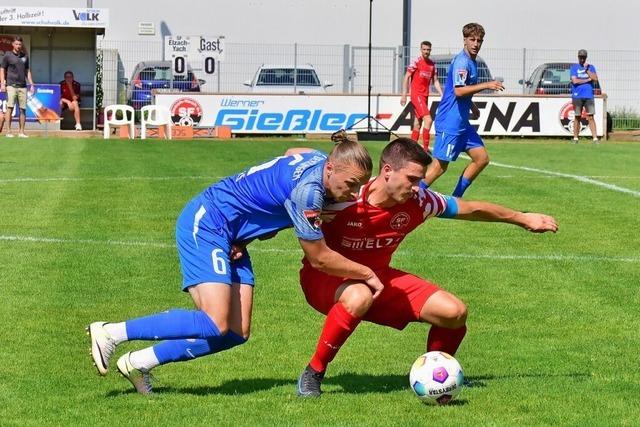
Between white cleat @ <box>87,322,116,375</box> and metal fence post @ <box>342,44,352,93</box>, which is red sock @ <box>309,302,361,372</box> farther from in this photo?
metal fence post @ <box>342,44,352,93</box>

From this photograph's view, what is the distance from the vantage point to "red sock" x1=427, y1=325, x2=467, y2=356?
6898 millimetres

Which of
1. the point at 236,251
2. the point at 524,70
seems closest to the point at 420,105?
the point at 524,70

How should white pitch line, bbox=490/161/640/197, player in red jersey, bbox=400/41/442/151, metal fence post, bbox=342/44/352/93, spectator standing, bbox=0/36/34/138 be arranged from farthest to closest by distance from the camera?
1. metal fence post, bbox=342/44/352/93
2. spectator standing, bbox=0/36/34/138
3. player in red jersey, bbox=400/41/442/151
4. white pitch line, bbox=490/161/640/197

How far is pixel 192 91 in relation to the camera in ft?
113

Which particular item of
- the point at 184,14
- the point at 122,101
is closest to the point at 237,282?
the point at 122,101

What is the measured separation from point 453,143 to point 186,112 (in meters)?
18.7

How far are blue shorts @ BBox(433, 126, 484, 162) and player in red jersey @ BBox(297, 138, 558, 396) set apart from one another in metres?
8.14

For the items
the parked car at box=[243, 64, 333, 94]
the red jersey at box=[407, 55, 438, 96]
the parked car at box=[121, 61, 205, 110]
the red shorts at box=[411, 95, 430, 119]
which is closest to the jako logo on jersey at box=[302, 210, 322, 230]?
the red shorts at box=[411, 95, 430, 119]

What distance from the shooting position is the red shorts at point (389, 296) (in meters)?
6.74

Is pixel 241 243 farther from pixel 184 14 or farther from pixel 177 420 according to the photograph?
pixel 184 14

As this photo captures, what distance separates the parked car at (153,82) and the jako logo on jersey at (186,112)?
6.08 feet

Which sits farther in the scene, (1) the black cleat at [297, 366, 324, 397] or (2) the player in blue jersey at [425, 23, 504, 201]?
(2) the player in blue jersey at [425, 23, 504, 201]

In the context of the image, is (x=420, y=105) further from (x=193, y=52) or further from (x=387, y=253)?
(x=387, y=253)

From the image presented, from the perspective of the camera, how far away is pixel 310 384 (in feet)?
21.7
